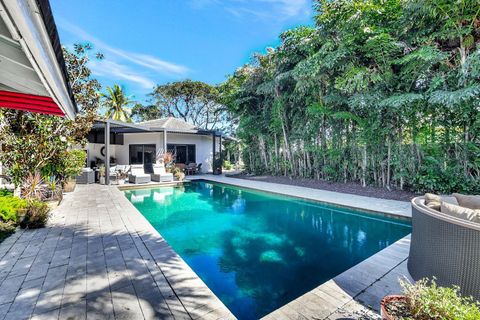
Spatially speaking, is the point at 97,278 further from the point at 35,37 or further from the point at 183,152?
the point at 183,152

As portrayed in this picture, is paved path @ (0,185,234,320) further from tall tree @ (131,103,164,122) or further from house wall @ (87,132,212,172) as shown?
tall tree @ (131,103,164,122)

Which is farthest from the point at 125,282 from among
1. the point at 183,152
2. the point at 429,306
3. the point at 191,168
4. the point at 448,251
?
the point at 183,152

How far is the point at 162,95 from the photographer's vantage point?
24.5 metres

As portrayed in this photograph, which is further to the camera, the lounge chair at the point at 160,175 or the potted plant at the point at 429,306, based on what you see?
the lounge chair at the point at 160,175

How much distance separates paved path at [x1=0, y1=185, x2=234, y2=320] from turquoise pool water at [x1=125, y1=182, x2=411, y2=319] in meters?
0.72

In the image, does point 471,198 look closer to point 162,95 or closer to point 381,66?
point 381,66

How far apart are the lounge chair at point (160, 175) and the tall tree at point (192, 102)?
37.4 ft

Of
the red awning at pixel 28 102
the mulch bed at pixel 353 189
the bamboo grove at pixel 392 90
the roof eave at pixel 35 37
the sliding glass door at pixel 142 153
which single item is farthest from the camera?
the sliding glass door at pixel 142 153

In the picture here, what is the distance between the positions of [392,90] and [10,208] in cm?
1108

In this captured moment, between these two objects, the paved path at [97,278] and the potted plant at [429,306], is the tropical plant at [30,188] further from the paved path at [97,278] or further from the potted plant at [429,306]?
the potted plant at [429,306]

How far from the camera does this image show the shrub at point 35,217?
4445 mm

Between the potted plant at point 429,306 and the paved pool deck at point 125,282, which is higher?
the potted plant at point 429,306

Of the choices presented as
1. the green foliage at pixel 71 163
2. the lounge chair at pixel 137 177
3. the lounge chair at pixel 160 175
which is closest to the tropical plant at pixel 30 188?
the green foliage at pixel 71 163

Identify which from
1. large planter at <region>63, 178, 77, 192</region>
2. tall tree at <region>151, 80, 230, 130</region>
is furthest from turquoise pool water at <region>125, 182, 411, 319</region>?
tall tree at <region>151, 80, 230, 130</region>
